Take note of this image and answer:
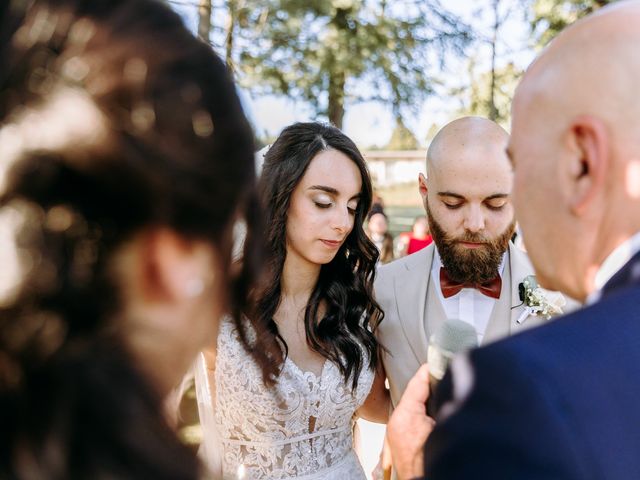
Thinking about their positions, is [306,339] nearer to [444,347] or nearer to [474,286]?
[474,286]

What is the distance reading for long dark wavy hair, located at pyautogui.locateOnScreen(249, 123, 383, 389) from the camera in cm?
293

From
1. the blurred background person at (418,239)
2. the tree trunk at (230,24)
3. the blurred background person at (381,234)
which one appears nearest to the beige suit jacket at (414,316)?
the blurred background person at (418,239)

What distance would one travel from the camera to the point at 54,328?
82 centimetres

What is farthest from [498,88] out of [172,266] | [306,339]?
[172,266]

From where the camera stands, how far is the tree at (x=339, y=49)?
11.1m

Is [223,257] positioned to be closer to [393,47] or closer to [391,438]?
[391,438]

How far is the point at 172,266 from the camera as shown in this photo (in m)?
0.92

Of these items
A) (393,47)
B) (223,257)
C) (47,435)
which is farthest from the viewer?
→ (393,47)

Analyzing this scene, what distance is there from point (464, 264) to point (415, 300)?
31 centimetres

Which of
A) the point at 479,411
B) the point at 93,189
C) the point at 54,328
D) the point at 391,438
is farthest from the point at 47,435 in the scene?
the point at 391,438

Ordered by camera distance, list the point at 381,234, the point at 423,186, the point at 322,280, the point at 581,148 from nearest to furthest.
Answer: the point at 581,148 < the point at 322,280 < the point at 423,186 < the point at 381,234

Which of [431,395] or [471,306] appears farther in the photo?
[471,306]

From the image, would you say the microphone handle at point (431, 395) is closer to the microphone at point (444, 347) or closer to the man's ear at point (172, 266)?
the microphone at point (444, 347)

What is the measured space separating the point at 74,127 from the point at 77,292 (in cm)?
23
